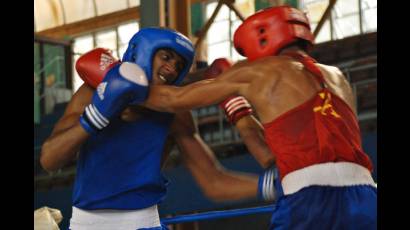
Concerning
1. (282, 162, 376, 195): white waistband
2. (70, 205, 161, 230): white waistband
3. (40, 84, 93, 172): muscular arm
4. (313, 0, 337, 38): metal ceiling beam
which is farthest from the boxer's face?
(313, 0, 337, 38): metal ceiling beam

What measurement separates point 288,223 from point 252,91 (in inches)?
16.5

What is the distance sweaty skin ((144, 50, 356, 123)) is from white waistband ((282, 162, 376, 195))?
19 cm

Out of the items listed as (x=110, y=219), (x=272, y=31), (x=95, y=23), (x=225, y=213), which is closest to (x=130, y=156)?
(x=110, y=219)

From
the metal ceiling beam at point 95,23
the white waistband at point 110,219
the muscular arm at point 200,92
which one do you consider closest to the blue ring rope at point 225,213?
the white waistband at point 110,219

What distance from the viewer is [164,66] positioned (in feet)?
9.41

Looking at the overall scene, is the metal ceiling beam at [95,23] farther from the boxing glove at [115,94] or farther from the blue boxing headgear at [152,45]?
the boxing glove at [115,94]

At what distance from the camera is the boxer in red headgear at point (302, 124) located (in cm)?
226

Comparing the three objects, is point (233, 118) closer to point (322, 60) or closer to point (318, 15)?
point (322, 60)

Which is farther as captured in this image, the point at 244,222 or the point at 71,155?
the point at 244,222

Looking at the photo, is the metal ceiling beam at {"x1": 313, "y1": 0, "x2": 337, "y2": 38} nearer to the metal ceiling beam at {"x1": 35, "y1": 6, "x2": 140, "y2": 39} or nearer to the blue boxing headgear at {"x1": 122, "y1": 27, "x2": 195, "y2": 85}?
the metal ceiling beam at {"x1": 35, "y1": 6, "x2": 140, "y2": 39}

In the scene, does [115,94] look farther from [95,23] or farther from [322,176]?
[95,23]

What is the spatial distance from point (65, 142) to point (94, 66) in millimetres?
370

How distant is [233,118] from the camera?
278cm
